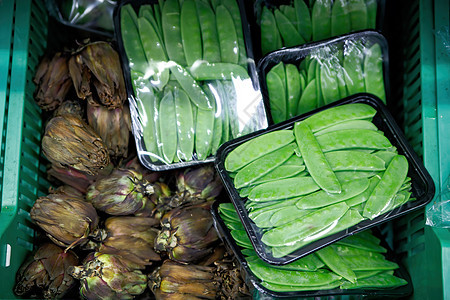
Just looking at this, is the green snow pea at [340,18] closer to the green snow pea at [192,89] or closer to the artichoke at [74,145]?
the green snow pea at [192,89]

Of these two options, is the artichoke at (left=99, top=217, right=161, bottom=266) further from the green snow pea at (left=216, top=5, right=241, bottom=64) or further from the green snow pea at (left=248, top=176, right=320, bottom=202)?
the green snow pea at (left=216, top=5, right=241, bottom=64)

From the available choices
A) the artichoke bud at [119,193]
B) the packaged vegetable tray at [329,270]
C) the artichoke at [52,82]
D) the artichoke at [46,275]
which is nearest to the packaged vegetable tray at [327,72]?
the packaged vegetable tray at [329,270]

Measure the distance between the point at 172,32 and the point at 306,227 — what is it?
2.93ft

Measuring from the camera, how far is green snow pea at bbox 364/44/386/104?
1669 mm

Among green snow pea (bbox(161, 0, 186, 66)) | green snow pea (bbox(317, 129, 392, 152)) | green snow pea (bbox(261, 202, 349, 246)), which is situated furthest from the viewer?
green snow pea (bbox(161, 0, 186, 66))

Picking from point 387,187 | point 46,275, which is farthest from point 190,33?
point 46,275

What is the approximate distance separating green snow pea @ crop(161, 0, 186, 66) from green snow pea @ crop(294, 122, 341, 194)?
0.54 m

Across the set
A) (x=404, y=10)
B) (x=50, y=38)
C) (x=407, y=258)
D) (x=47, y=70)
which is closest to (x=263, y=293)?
(x=407, y=258)

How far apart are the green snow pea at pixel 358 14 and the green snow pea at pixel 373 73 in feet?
0.47

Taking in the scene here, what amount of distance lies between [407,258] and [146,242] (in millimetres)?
963

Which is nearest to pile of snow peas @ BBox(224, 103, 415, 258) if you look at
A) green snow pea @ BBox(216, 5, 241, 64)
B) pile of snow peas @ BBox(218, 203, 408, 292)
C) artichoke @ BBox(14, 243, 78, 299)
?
pile of snow peas @ BBox(218, 203, 408, 292)

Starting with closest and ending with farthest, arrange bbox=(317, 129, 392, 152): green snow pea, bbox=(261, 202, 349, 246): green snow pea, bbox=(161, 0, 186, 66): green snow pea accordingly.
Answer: bbox=(261, 202, 349, 246): green snow pea
bbox=(317, 129, 392, 152): green snow pea
bbox=(161, 0, 186, 66): green snow pea

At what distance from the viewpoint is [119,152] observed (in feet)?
5.70

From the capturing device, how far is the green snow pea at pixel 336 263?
→ 1.42 meters
